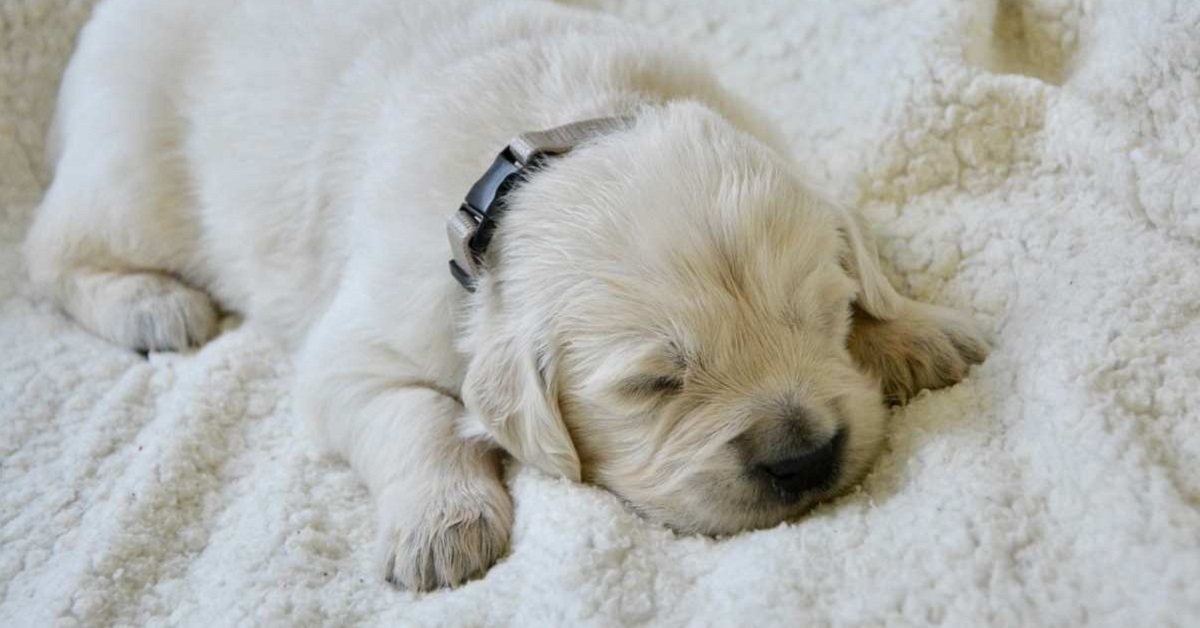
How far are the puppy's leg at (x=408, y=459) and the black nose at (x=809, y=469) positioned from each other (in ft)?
2.02

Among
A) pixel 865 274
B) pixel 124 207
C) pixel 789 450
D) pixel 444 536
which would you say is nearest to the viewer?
pixel 789 450

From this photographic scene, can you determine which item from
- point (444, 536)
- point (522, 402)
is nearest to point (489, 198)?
point (522, 402)

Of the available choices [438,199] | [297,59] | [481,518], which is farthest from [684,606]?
[297,59]

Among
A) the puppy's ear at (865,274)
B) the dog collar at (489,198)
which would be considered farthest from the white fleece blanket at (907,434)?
the dog collar at (489,198)

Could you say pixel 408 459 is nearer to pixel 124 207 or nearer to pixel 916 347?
pixel 916 347

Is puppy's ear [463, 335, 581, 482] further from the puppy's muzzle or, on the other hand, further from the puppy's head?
the puppy's muzzle

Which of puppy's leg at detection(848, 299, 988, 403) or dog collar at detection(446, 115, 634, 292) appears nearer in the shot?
dog collar at detection(446, 115, 634, 292)

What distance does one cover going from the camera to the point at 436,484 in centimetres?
249

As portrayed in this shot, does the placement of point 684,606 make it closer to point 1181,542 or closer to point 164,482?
point 1181,542

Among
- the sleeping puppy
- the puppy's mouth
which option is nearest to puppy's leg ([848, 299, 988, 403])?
the sleeping puppy

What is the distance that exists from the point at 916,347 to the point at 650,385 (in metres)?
0.73

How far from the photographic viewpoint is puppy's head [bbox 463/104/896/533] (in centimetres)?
220

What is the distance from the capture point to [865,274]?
2.56 meters

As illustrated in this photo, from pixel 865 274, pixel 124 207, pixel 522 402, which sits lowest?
pixel 124 207
